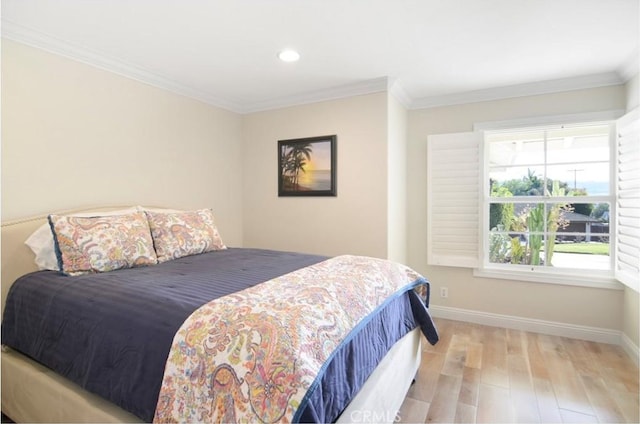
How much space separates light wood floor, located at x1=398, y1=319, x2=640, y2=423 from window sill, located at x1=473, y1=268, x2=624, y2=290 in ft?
1.64

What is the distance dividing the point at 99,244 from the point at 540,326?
3.69 meters

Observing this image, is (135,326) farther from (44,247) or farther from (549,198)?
(549,198)

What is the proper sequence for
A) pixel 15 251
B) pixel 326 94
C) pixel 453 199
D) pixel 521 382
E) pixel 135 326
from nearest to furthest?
pixel 135 326 → pixel 15 251 → pixel 521 382 → pixel 326 94 → pixel 453 199

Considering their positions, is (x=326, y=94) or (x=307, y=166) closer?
(x=326, y=94)

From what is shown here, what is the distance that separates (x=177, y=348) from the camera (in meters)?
1.20

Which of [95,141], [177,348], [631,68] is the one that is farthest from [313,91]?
[177,348]

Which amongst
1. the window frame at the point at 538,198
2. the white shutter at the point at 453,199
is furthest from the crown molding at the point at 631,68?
the white shutter at the point at 453,199

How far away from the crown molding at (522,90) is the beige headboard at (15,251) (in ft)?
11.5

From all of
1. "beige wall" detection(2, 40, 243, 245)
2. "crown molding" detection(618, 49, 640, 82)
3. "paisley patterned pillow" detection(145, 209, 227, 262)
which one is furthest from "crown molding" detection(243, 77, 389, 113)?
"crown molding" detection(618, 49, 640, 82)

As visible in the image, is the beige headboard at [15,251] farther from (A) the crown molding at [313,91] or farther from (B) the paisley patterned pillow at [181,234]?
(A) the crown molding at [313,91]

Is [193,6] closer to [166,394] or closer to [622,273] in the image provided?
[166,394]

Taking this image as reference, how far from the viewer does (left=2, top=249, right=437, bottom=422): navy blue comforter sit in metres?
1.26

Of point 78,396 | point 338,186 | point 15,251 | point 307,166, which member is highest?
point 307,166

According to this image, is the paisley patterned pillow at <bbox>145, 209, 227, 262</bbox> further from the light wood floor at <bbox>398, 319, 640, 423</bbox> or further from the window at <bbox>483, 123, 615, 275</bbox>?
the window at <bbox>483, 123, 615, 275</bbox>
